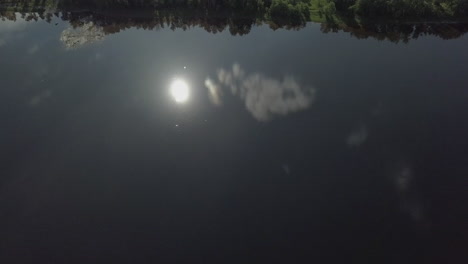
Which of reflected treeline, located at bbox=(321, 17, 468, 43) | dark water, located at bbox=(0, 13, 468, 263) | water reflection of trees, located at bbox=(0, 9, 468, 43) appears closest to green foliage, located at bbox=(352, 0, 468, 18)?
reflected treeline, located at bbox=(321, 17, 468, 43)

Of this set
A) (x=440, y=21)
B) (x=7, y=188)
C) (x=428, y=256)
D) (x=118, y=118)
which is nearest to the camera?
(x=428, y=256)

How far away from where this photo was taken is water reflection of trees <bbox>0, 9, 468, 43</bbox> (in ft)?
227

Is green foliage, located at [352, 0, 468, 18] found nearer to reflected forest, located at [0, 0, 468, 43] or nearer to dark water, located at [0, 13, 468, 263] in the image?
reflected forest, located at [0, 0, 468, 43]

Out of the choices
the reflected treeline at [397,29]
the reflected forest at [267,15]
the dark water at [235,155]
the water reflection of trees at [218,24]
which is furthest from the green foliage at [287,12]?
the dark water at [235,155]

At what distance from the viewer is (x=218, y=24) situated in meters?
74.5

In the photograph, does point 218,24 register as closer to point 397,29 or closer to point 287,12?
point 287,12

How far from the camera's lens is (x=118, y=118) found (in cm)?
5188

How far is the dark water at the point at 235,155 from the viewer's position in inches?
1485

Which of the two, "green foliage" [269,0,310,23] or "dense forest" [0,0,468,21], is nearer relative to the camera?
"dense forest" [0,0,468,21]

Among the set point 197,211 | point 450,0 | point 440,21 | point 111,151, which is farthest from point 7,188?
point 450,0

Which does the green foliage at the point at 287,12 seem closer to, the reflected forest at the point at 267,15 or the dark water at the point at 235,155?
the reflected forest at the point at 267,15

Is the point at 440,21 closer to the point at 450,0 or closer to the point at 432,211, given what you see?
the point at 450,0

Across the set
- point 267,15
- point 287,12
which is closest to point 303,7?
point 287,12

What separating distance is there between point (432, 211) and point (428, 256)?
Result: 5.67 metres
